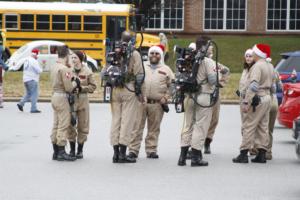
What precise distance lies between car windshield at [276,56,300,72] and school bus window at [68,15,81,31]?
2097 cm

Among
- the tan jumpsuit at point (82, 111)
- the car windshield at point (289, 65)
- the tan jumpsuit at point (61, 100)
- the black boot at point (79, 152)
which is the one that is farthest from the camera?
the car windshield at point (289, 65)

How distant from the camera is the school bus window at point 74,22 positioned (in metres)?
42.9

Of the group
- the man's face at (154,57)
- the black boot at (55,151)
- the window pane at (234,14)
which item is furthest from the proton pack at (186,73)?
the window pane at (234,14)

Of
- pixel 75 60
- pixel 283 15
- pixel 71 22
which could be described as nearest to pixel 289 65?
pixel 75 60

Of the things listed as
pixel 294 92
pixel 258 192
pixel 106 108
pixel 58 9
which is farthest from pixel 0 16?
pixel 258 192

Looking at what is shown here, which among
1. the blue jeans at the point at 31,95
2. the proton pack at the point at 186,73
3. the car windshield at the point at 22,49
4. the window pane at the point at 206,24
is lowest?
the blue jeans at the point at 31,95

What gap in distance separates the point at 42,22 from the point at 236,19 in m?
17.4

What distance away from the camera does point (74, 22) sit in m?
42.9

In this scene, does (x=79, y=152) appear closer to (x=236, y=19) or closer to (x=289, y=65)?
(x=289, y=65)

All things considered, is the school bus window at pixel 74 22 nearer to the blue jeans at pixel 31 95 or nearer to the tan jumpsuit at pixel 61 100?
the blue jeans at pixel 31 95

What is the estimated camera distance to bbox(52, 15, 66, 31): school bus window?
42844 millimetres

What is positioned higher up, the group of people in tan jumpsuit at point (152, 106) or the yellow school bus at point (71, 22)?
the yellow school bus at point (71, 22)

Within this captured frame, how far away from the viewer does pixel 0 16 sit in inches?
1702

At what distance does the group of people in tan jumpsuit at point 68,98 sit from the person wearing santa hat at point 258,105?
2.43 m
